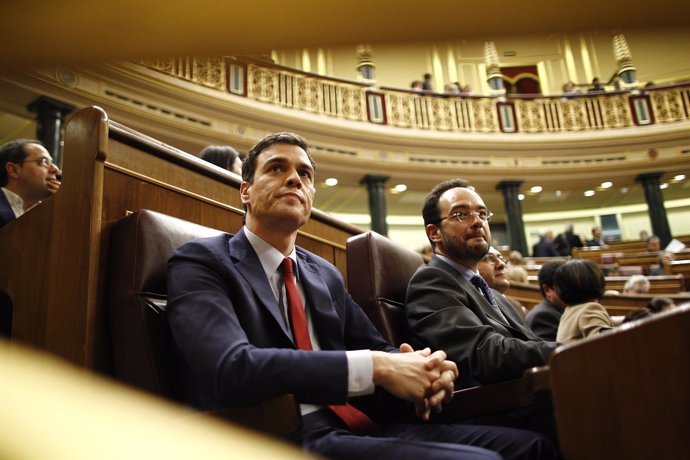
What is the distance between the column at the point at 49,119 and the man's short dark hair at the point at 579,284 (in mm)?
4092

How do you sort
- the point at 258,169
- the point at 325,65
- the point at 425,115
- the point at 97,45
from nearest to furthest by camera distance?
the point at 97,45 → the point at 258,169 → the point at 425,115 → the point at 325,65

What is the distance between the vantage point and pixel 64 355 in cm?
86

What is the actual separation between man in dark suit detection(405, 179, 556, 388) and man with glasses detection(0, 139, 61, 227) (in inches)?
52.9

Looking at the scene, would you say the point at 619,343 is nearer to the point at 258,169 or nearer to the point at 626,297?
the point at 258,169

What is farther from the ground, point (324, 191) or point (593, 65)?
point (593, 65)

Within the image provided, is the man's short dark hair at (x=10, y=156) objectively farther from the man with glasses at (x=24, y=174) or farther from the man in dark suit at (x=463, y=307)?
the man in dark suit at (x=463, y=307)

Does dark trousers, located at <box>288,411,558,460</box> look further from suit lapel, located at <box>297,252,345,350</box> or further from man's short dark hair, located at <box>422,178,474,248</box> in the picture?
man's short dark hair, located at <box>422,178,474,248</box>

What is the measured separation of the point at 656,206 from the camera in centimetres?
741

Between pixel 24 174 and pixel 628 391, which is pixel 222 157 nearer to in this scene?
pixel 24 174

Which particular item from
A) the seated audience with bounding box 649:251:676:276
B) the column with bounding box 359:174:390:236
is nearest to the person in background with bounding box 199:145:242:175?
the column with bounding box 359:174:390:236

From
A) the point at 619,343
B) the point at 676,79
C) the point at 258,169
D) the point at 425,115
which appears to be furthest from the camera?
the point at 676,79

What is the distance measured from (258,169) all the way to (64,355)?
1.68 ft

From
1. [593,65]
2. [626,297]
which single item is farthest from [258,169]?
[593,65]

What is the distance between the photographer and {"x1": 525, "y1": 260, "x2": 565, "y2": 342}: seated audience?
1.87m
